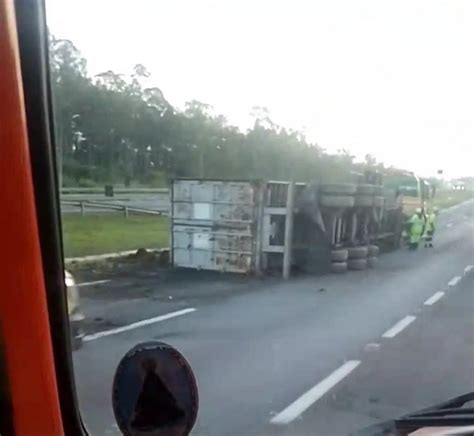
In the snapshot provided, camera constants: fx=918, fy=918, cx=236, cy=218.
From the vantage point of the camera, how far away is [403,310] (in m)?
4.47

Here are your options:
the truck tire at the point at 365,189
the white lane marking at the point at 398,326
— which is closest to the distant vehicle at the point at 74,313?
the truck tire at the point at 365,189

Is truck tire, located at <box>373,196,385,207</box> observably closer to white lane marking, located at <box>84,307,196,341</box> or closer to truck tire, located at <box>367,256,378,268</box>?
truck tire, located at <box>367,256,378,268</box>

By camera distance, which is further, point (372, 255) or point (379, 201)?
point (372, 255)

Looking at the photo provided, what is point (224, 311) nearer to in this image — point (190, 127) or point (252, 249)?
point (252, 249)

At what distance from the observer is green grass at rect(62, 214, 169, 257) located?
2.94m

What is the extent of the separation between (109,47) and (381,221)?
1.77 m

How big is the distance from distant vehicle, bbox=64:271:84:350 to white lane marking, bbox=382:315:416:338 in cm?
167

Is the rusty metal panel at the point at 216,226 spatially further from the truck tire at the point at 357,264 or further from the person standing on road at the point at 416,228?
the person standing on road at the point at 416,228

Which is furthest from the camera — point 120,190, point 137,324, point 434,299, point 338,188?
point 434,299

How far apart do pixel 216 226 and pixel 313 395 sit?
3.06 feet

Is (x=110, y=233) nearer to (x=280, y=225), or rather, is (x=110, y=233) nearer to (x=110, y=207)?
(x=110, y=207)

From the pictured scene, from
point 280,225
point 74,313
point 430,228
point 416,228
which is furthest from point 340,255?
point 74,313

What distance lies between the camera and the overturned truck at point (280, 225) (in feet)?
12.7

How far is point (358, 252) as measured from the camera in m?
4.36
